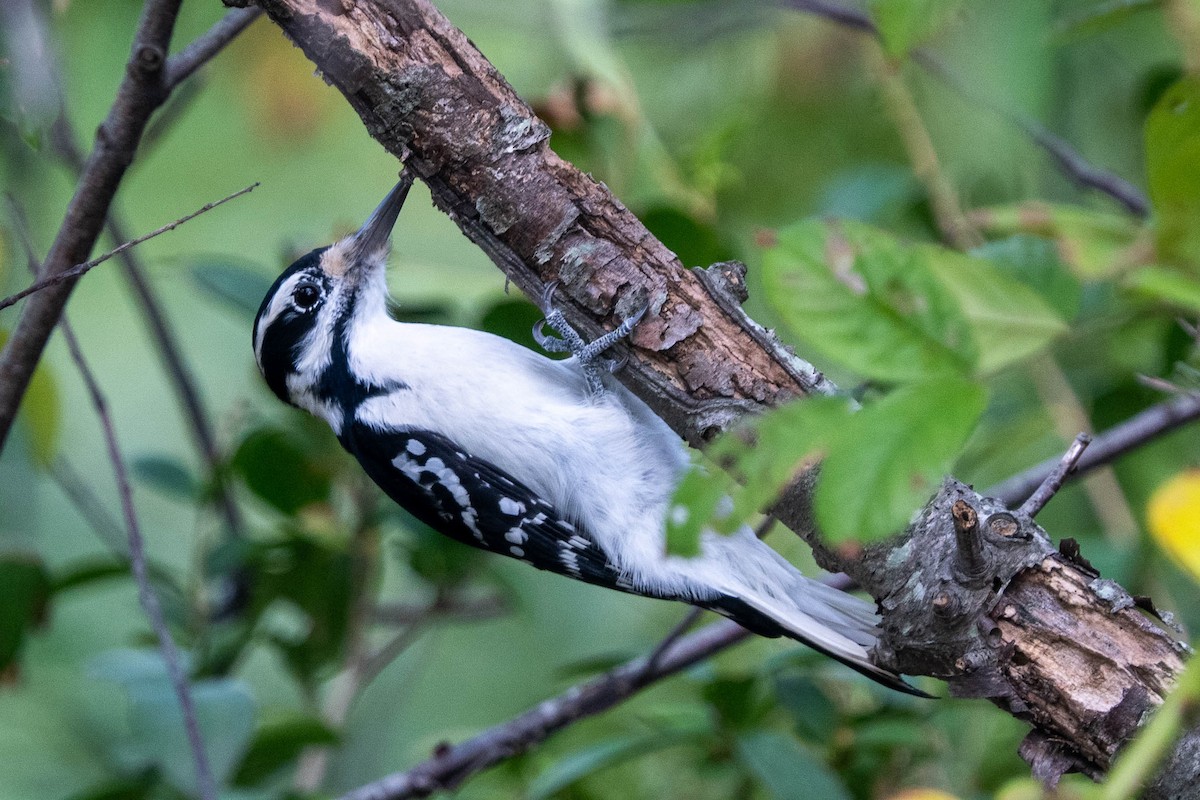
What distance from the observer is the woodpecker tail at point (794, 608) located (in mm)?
1996

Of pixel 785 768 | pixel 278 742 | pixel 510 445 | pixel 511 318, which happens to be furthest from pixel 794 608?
pixel 278 742

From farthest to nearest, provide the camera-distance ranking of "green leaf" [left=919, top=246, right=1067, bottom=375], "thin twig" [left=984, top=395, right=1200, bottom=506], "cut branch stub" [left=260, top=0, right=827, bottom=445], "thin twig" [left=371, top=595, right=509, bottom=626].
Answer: "thin twig" [left=371, top=595, right=509, bottom=626]
"thin twig" [left=984, top=395, right=1200, bottom=506]
"cut branch stub" [left=260, top=0, right=827, bottom=445]
"green leaf" [left=919, top=246, right=1067, bottom=375]

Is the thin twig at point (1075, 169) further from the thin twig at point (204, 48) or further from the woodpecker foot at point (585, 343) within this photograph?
the thin twig at point (204, 48)

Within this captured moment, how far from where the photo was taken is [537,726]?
241 cm

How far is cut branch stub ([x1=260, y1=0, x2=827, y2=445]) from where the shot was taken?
164 centimetres

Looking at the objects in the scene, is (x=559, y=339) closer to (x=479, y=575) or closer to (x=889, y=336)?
(x=479, y=575)

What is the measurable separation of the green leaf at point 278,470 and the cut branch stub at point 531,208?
1.12 m

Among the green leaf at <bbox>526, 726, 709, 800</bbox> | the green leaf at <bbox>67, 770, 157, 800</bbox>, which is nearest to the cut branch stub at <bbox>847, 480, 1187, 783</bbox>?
the green leaf at <bbox>526, 726, 709, 800</bbox>

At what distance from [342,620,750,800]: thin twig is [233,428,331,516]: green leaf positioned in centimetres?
73

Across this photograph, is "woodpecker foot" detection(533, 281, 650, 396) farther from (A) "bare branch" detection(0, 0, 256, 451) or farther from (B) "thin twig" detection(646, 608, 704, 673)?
(A) "bare branch" detection(0, 0, 256, 451)

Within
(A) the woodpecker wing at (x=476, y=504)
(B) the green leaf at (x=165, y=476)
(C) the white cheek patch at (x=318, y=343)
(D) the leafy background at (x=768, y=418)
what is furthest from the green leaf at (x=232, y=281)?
(B) the green leaf at (x=165, y=476)

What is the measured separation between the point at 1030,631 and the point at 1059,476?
0.74 ft

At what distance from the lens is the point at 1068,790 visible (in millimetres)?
775

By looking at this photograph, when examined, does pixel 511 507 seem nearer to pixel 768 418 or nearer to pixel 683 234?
pixel 683 234
